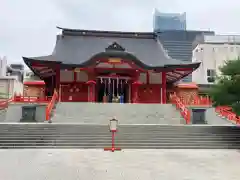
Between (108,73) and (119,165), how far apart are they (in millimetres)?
16521

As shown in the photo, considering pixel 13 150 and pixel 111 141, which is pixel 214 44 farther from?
pixel 13 150

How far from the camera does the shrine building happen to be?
23.5 metres

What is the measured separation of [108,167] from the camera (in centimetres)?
852

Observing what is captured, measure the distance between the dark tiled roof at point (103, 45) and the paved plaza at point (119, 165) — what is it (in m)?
14.9

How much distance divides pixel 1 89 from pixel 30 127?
31.4m

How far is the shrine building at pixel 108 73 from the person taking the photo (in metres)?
23.5

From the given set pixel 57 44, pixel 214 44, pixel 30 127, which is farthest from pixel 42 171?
pixel 214 44

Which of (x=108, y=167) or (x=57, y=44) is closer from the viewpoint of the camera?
(x=108, y=167)

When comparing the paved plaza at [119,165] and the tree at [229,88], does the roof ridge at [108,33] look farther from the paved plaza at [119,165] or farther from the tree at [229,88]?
the paved plaza at [119,165]

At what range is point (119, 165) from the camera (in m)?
8.80

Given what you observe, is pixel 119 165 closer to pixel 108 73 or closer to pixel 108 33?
pixel 108 73

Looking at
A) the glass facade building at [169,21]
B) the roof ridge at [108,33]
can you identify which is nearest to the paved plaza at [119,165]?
the roof ridge at [108,33]

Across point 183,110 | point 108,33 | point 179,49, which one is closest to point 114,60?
point 183,110

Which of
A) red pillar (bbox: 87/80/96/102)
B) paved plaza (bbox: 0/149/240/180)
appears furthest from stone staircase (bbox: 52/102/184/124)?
paved plaza (bbox: 0/149/240/180)
